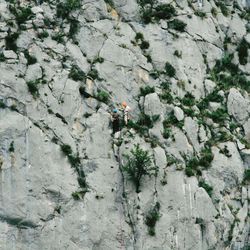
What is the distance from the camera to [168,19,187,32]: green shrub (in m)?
43.9

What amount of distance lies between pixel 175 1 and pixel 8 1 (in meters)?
12.5

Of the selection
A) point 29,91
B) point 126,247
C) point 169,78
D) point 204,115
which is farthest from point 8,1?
point 126,247

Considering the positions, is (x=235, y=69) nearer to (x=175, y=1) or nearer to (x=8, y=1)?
(x=175, y=1)

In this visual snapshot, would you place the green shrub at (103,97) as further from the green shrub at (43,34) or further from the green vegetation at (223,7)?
the green vegetation at (223,7)

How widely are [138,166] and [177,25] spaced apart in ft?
43.0

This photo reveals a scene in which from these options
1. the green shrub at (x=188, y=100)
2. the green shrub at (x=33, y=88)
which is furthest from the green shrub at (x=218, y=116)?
the green shrub at (x=33, y=88)

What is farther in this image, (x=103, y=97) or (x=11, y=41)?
(x=103, y=97)

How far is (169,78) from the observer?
41094 mm

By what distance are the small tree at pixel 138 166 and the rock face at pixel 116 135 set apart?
0.29m

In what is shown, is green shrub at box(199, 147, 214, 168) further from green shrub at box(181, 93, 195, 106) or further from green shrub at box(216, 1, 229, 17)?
green shrub at box(216, 1, 229, 17)

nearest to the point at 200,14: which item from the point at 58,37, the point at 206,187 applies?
the point at 58,37

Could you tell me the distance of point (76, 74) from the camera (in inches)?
1489

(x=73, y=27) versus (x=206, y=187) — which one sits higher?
(x=73, y=27)

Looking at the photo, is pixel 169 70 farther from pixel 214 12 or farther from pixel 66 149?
pixel 66 149
